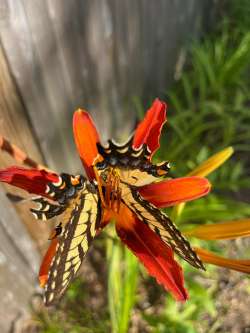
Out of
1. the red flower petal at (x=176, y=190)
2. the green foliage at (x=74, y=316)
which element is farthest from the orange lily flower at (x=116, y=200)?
the green foliage at (x=74, y=316)

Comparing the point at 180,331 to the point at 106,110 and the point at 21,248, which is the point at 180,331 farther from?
the point at 106,110

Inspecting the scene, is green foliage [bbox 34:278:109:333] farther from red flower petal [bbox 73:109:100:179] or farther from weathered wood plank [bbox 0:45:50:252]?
red flower petal [bbox 73:109:100:179]

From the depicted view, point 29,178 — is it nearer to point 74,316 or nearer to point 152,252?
point 152,252

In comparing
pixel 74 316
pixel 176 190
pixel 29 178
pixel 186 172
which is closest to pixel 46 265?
pixel 29 178

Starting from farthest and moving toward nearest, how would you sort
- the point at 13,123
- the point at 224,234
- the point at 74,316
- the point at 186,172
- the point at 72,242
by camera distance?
the point at 186,172 < the point at 74,316 < the point at 13,123 < the point at 224,234 < the point at 72,242

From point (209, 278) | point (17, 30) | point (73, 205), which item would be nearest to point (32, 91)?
point (17, 30)

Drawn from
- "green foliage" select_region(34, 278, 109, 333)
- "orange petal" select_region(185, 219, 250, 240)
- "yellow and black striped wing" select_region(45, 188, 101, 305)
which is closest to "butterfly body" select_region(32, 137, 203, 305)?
"yellow and black striped wing" select_region(45, 188, 101, 305)
